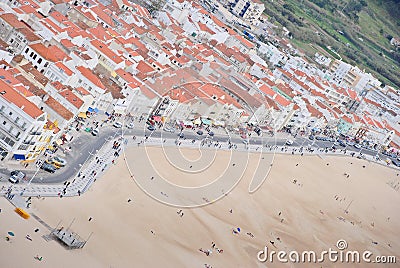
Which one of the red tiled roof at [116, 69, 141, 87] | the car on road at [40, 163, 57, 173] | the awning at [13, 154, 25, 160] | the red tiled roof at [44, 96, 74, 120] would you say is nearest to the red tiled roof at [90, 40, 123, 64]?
the red tiled roof at [116, 69, 141, 87]

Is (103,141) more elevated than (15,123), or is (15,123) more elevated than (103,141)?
(15,123)

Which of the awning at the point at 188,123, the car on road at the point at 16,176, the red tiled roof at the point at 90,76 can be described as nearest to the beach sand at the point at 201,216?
the car on road at the point at 16,176

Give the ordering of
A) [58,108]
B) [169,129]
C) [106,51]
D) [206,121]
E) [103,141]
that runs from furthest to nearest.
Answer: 1. [206,121]
2. [106,51]
3. [169,129]
4. [103,141]
5. [58,108]

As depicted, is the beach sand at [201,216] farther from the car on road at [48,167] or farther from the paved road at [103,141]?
the car on road at [48,167]

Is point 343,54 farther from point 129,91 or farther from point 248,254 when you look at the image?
point 248,254

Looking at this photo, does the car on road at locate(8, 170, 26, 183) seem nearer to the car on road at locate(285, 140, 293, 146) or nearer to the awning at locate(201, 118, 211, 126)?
the awning at locate(201, 118, 211, 126)

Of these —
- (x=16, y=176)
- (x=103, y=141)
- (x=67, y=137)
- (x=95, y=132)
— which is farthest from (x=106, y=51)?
(x=16, y=176)

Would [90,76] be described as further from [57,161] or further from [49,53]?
[57,161]

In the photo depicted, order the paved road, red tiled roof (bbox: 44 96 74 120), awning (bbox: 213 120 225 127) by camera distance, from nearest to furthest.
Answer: the paved road < red tiled roof (bbox: 44 96 74 120) < awning (bbox: 213 120 225 127)
